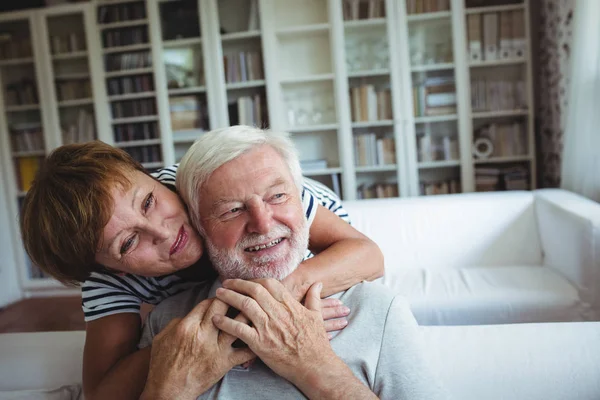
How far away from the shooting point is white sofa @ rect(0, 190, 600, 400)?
41.3 inches

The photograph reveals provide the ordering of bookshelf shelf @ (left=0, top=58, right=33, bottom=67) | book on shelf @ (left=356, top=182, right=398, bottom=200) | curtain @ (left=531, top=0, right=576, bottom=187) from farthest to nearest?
bookshelf shelf @ (left=0, top=58, right=33, bottom=67), book on shelf @ (left=356, top=182, right=398, bottom=200), curtain @ (left=531, top=0, right=576, bottom=187)

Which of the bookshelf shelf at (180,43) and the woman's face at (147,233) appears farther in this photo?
the bookshelf shelf at (180,43)

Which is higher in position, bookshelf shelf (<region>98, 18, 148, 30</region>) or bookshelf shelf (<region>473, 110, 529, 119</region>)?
bookshelf shelf (<region>98, 18, 148, 30</region>)

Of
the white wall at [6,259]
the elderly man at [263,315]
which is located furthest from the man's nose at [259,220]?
the white wall at [6,259]

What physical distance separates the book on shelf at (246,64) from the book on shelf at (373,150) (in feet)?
3.34

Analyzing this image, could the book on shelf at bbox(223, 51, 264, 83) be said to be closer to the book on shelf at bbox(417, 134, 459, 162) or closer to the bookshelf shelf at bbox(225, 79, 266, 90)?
the bookshelf shelf at bbox(225, 79, 266, 90)

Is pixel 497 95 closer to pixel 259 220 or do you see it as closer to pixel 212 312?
pixel 259 220

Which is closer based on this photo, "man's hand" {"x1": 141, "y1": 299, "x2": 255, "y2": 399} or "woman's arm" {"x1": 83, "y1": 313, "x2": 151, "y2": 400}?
"man's hand" {"x1": 141, "y1": 299, "x2": 255, "y2": 399}

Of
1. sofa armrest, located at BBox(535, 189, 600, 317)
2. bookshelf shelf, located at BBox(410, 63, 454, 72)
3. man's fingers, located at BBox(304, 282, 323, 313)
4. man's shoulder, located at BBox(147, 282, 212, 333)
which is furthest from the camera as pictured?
bookshelf shelf, located at BBox(410, 63, 454, 72)

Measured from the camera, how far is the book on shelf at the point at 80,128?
4.24 meters

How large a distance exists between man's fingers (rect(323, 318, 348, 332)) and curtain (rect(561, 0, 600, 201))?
2.36m

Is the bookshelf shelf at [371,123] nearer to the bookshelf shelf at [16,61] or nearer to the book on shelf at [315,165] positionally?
the book on shelf at [315,165]

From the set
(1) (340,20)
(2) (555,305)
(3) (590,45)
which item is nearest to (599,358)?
(2) (555,305)

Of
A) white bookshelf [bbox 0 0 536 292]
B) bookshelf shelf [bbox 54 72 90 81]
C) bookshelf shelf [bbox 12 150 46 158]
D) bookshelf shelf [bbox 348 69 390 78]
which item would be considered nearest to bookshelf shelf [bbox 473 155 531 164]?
white bookshelf [bbox 0 0 536 292]
